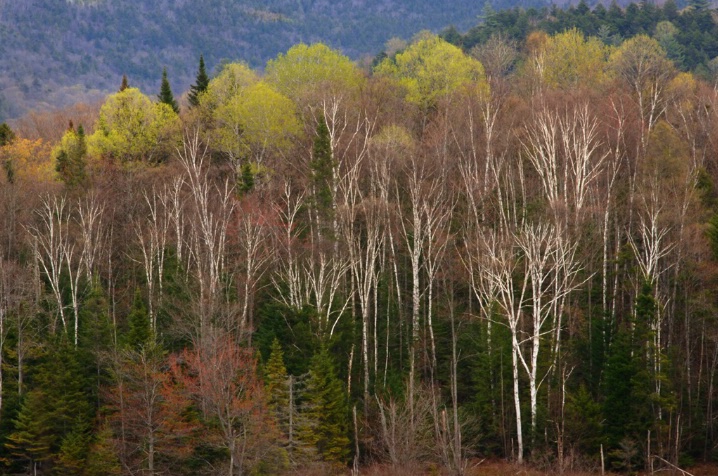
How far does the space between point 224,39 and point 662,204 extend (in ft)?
479

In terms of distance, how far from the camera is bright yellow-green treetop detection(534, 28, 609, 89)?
72000mm

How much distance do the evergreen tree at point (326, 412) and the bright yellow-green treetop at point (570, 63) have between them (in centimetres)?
3728

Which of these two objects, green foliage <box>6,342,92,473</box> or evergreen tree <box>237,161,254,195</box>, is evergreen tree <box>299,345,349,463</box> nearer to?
green foliage <box>6,342,92,473</box>

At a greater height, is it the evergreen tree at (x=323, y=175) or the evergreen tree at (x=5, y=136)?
the evergreen tree at (x=5, y=136)

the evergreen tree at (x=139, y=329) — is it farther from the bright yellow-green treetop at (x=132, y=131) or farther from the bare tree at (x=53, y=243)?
the bright yellow-green treetop at (x=132, y=131)

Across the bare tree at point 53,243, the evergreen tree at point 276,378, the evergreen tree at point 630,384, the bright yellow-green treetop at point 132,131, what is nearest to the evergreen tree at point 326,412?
the evergreen tree at point 276,378

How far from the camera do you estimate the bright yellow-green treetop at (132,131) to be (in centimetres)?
6406

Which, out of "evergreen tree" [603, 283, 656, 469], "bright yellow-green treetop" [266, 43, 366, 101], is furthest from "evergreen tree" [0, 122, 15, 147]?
"evergreen tree" [603, 283, 656, 469]

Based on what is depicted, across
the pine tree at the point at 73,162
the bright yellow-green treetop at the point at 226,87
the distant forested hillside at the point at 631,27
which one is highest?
the distant forested hillside at the point at 631,27

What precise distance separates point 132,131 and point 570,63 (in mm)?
36814

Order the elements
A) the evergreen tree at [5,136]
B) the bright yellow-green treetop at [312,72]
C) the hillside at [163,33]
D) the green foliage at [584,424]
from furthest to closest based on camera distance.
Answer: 1. the hillside at [163,33]
2. the evergreen tree at [5,136]
3. the bright yellow-green treetop at [312,72]
4. the green foliage at [584,424]

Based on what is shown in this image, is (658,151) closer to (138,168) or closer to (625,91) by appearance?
(625,91)

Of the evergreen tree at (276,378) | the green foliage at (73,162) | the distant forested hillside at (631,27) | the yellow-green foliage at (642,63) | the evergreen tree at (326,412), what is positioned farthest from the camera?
the distant forested hillside at (631,27)

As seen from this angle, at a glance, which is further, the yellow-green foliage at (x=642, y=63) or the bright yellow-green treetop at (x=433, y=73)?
the bright yellow-green treetop at (x=433, y=73)
